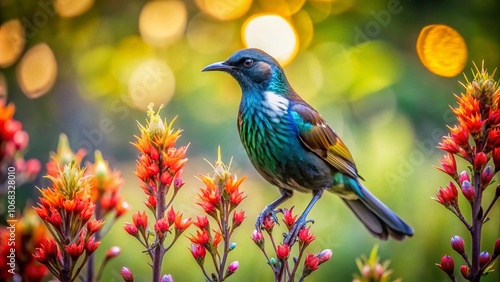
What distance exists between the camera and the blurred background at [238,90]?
2463 mm

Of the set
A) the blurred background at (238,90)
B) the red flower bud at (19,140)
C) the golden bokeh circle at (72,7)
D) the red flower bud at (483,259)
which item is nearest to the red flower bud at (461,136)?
the red flower bud at (483,259)

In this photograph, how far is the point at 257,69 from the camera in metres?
→ 1.84

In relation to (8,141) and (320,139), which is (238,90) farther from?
(8,141)

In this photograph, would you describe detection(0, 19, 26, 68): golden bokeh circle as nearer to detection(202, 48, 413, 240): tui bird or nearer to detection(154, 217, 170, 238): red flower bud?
detection(202, 48, 413, 240): tui bird

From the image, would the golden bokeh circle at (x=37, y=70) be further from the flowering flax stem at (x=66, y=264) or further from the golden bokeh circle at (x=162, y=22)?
the flowering flax stem at (x=66, y=264)

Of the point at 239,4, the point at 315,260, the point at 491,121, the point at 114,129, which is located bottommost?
the point at 315,260

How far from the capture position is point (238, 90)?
3.06m

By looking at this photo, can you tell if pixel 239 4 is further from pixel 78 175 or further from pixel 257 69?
pixel 78 175

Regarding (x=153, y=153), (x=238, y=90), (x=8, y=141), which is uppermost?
(x=238, y=90)

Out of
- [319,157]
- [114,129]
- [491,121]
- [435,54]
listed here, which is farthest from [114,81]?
[491,121]

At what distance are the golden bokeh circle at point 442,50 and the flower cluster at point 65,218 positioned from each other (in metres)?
2.11

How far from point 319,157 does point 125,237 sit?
3.46 feet

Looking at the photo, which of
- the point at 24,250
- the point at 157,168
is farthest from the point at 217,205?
the point at 24,250

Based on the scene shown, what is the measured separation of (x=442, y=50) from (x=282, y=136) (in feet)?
4.56
